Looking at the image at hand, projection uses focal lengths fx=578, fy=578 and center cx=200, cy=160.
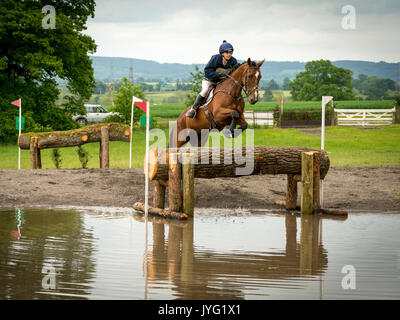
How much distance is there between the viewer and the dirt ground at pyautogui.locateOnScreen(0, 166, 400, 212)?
10.7 metres

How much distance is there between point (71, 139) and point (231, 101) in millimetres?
5894

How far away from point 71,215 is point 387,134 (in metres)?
20.7

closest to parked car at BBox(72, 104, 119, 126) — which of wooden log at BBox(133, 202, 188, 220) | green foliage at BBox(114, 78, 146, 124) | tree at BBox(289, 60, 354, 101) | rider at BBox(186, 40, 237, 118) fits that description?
green foliage at BBox(114, 78, 146, 124)

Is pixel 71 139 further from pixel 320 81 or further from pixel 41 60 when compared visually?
pixel 320 81

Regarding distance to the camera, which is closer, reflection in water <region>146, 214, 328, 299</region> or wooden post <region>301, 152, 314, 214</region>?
reflection in water <region>146, 214, 328, 299</region>

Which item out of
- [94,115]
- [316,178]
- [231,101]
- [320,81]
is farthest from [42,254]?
[320,81]

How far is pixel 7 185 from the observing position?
11688mm

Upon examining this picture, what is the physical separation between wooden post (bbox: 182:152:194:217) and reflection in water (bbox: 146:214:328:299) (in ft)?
4.71

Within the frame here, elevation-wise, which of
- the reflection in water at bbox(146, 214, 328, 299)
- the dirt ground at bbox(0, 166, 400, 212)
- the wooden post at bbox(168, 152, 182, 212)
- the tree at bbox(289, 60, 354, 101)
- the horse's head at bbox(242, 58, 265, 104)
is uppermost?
the tree at bbox(289, 60, 354, 101)

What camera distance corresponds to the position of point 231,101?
1070 cm

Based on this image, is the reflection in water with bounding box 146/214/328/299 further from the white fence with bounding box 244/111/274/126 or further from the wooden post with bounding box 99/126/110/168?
the white fence with bounding box 244/111/274/126

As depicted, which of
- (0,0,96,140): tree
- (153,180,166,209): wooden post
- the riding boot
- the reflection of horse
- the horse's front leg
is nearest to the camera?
(153,180,166,209): wooden post

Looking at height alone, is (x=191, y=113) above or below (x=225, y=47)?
below
